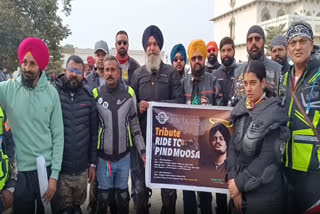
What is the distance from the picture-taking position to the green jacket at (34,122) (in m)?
3.32

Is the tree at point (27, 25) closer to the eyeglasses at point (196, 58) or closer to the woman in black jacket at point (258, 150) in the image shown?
the eyeglasses at point (196, 58)

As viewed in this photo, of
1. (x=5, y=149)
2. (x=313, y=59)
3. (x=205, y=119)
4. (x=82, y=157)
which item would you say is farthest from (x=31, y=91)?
(x=313, y=59)

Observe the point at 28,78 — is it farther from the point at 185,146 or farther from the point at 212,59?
the point at 212,59

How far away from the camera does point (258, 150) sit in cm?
302

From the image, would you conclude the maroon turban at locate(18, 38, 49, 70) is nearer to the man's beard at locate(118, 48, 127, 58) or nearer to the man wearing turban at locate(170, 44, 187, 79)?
the man's beard at locate(118, 48, 127, 58)

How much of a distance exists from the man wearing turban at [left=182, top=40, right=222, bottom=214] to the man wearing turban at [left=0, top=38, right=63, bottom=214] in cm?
186

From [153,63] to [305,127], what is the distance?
7.42ft

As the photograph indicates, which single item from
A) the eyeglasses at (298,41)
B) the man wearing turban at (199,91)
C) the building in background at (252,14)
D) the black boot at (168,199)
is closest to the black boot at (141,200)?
the black boot at (168,199)

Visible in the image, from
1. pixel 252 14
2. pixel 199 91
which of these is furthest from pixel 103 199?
pixel 252 14

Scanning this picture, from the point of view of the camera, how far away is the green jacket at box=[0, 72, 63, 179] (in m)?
3.32

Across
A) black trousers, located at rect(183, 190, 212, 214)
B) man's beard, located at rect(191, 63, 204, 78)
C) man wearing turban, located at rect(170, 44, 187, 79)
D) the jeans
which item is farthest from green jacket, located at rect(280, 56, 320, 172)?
man wearing turban, located at rect(170, 44, 187, 79)

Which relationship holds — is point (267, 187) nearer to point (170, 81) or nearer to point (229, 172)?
point (229, 172)

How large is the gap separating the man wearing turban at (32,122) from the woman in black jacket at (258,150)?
2.05m

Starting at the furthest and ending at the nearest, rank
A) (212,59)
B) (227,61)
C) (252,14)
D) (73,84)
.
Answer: (252,14)
(212,59)
(227,61)
(73,84)
